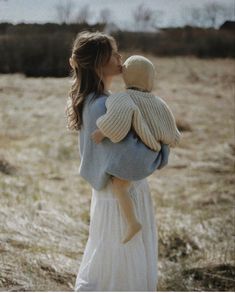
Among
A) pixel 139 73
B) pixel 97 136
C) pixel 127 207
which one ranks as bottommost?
pixel 127 207

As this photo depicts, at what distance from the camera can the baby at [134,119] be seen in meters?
2.15

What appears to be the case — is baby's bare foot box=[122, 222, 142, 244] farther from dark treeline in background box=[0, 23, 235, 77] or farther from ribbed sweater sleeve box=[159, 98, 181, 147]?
dark treeline in background box=[0, 23, 235, 77]

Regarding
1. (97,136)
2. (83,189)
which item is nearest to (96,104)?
(97,136)

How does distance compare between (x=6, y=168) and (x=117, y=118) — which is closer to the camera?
(x=117, y=118)

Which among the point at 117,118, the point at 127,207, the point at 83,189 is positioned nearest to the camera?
the point at 117,118

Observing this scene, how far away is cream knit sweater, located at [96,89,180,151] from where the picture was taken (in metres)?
2.15

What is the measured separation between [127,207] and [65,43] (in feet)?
14.8

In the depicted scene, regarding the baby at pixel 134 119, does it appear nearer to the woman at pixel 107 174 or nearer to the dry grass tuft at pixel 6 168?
the woman at pixel 107 174

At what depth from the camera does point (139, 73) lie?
2.23 m

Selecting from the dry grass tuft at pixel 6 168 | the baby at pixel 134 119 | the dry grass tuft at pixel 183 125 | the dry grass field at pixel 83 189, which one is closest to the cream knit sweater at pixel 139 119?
the baby at pixel 134 119

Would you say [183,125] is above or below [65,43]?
below

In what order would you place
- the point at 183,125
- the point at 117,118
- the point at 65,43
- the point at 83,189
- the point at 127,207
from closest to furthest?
the point at 117,118 < the point at 127,207 < the point at 83,189 < the point at 65,43 < the point at 183,125

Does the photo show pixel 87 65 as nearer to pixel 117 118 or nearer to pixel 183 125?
pixel 117 118

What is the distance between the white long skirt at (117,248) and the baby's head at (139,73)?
1.13 ft
